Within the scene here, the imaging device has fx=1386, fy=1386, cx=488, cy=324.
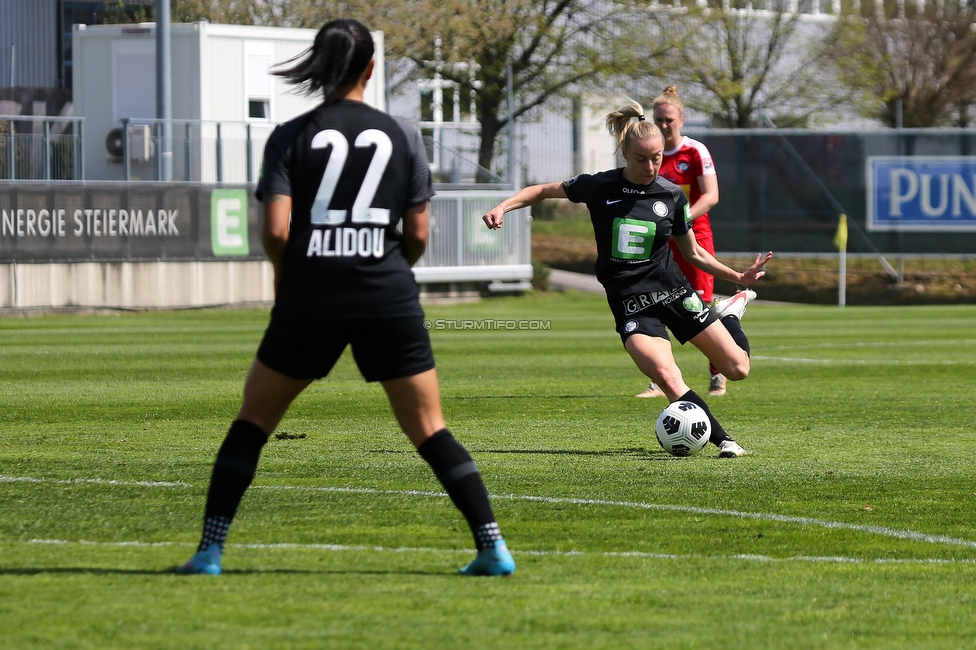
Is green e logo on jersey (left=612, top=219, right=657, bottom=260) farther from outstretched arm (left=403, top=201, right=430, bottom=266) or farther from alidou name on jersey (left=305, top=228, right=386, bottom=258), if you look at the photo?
alidou name on jersey (left=305, top=228, right=386, bottom=258)

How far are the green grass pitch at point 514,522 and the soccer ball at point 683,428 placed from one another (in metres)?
0.11

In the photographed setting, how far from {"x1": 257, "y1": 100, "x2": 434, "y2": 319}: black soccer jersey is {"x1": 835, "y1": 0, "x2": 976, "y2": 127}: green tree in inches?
1544

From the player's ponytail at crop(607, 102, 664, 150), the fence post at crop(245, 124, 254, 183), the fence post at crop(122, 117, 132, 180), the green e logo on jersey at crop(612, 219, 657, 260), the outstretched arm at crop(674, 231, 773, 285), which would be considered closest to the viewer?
the player's ponytail at crop(607, 102, 664, 150)

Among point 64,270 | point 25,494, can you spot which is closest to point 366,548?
point 25,494

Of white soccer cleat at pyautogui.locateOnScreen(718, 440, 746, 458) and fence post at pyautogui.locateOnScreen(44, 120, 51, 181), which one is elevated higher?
fence post at pyautogui.locateOnScreen(44, 120, 51, 181)

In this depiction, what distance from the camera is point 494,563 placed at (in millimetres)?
4484

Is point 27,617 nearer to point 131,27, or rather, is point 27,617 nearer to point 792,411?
point 792,411

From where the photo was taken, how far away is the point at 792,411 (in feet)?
32.9

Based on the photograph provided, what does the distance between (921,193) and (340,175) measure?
26213mm

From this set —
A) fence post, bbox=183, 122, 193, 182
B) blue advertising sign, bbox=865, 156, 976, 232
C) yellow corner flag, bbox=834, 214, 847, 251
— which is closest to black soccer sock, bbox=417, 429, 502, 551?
fence post, bbox=183, 122, 193, 182

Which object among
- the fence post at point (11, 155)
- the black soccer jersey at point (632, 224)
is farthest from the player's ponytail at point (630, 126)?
the fence post at point (11, 155)

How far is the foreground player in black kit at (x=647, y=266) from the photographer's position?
765 centimetres

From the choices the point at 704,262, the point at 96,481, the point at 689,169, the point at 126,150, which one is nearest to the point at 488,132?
the point at 126,150

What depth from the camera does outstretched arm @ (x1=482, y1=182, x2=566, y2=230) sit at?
672cm
